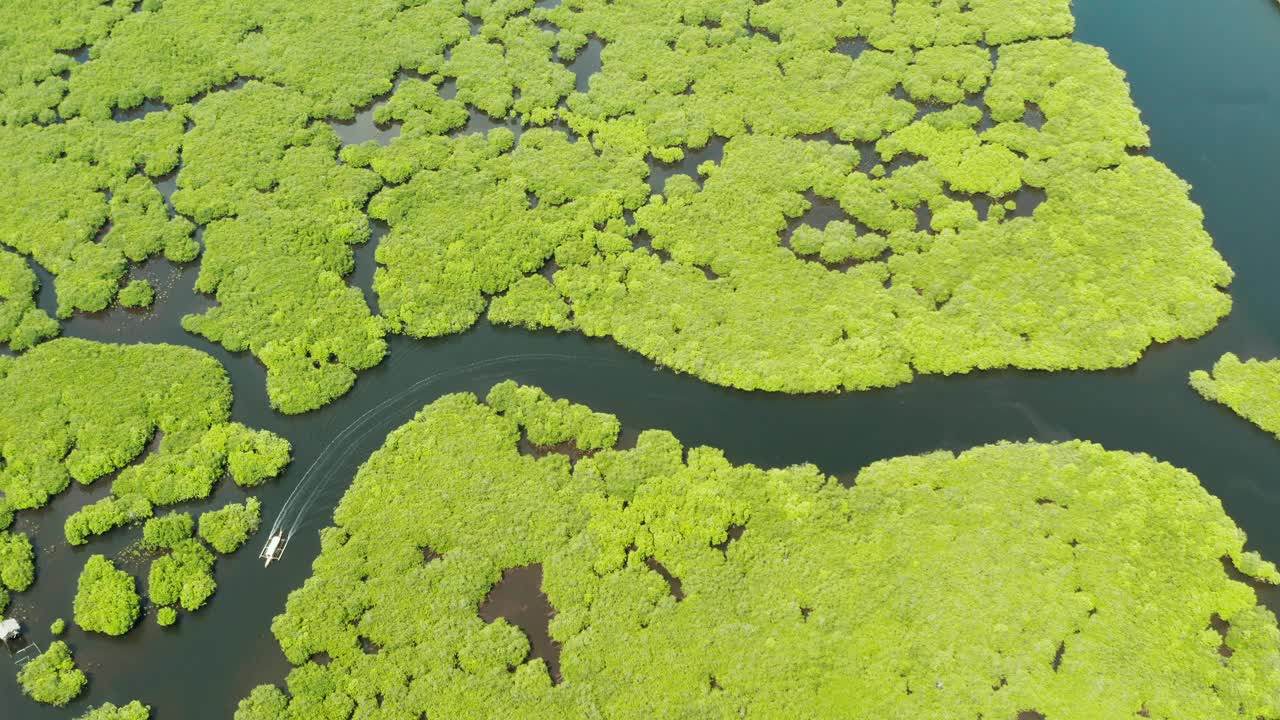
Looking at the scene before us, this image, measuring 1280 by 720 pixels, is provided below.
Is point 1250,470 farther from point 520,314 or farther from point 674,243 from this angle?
point 520,314

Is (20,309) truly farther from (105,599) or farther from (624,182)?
(624,182)

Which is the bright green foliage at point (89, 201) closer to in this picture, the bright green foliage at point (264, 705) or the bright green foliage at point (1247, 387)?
the bright green foliage at point (264, 705)

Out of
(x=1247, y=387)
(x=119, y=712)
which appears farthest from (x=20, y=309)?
(x=1247, y=387)

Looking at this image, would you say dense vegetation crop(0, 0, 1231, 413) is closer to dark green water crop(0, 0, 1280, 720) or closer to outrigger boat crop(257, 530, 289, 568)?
dark green water crop(0, 0, 1280, 720)

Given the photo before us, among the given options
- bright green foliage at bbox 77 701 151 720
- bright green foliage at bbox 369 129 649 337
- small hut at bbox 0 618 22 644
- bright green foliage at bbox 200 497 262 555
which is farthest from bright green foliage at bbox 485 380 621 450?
small hut at bbox 0 618 22 644

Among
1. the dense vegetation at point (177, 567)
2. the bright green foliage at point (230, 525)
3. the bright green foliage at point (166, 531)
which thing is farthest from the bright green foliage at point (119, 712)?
the bright green foliage at point (230, 525)

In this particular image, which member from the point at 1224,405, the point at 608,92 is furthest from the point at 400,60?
the point at 1224,405
